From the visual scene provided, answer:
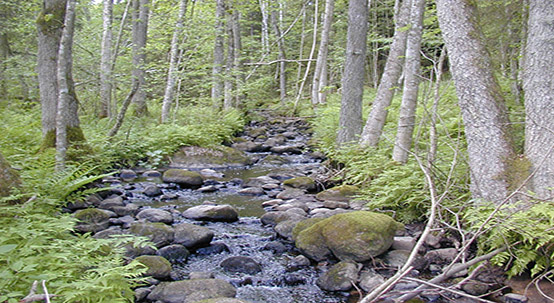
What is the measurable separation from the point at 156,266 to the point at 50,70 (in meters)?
5.73

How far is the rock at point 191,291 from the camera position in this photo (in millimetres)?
3860

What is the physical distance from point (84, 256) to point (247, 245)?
261 cm

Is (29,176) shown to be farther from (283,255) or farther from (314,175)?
(314,175)

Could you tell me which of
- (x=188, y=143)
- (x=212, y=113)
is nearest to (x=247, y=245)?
(x=188, y=143)

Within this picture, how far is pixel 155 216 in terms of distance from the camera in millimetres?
6191

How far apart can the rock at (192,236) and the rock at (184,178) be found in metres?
3.58

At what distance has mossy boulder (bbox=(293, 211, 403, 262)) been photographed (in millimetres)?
4746

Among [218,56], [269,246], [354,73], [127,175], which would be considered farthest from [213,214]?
[218,56]

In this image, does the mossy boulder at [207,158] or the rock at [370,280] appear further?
the mossy boulder at [207,158]

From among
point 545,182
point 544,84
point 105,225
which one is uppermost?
point 544,84

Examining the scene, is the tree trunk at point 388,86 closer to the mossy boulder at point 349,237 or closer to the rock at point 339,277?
the mossy boulder at point 349,237

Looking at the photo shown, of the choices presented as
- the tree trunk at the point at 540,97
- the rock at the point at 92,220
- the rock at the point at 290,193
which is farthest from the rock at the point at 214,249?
the tree trunk at the point at 540,97

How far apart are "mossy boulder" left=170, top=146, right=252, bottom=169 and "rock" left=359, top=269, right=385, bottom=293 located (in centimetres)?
782

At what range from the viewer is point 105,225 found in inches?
222
